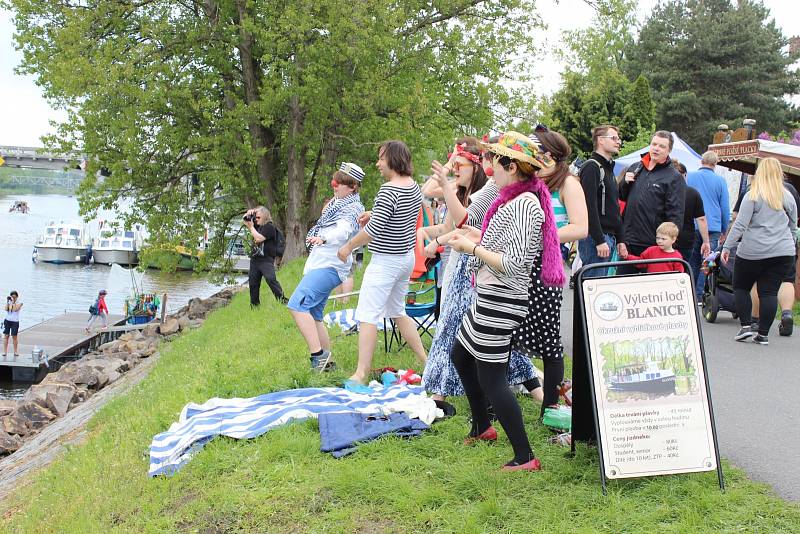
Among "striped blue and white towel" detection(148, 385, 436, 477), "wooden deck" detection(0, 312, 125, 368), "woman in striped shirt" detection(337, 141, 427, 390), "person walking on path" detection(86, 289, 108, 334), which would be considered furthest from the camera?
"person walking on path" detection(86, 289, 108, 334)

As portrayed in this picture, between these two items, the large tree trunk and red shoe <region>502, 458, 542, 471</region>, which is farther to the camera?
the large tree trunk

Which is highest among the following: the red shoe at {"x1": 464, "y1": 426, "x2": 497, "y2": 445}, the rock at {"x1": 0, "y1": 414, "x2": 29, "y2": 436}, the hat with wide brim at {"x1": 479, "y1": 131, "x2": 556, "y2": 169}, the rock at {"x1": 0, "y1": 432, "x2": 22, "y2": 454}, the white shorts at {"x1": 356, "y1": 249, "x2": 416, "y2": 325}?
the hat with wide brim at {"x1": 479, "y1": 131, "x2": 556, "y2": 169}

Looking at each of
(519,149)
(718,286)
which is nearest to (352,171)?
(519,149)

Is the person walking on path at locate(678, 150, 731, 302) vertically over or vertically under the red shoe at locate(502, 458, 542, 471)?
over

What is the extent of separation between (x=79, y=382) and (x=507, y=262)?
1630cm

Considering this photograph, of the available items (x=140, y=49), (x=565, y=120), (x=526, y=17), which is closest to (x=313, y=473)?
(x=140, y=49)

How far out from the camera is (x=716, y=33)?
44.8 m

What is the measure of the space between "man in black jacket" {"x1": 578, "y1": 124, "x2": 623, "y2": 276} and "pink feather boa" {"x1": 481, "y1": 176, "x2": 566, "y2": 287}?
2283 millimetres

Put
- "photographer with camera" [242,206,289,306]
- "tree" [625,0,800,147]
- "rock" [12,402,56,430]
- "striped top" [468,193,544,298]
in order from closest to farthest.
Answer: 1. "striped top" [468,193,544,298]
2. "photographer with camera" [242,206,289,306]
3. "rock" [12,402,56,430]
4. "tree" [625,0,800,147]

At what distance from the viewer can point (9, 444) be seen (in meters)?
13.4

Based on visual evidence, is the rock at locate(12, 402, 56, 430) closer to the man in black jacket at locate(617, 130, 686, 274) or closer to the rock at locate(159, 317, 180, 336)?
the rock at locate(159, 317, 180, 336)

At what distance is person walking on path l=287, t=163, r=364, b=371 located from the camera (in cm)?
797

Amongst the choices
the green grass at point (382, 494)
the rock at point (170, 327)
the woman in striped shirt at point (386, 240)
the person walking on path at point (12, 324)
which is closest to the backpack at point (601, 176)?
the woman in striped shirt at point (386, 240)

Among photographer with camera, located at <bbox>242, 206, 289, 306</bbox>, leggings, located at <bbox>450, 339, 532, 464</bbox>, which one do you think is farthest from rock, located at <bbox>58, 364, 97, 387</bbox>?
leggings, located at <bbox>450, 339, 532, 464</bbox>
